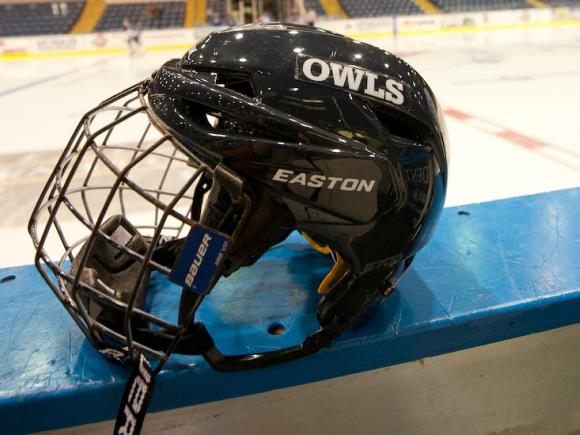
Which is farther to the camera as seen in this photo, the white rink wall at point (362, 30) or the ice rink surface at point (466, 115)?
the white rink wall at point (362, 30)

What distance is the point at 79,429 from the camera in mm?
653

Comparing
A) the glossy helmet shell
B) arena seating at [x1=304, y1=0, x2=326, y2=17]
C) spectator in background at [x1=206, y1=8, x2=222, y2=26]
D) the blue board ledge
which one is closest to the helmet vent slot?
the glossy helmet shell

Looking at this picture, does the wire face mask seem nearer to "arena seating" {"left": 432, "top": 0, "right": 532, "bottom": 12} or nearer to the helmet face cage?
the helmet face cage

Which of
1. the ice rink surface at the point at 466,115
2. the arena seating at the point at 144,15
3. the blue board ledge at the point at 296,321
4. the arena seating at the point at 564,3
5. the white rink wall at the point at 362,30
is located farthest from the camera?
the arena seating at the point at 144,15

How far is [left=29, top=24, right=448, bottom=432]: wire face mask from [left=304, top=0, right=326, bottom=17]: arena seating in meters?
9.32

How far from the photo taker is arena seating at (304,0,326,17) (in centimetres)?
927

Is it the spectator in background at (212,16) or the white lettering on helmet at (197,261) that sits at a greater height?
the white lettering on helmet at (197,261)

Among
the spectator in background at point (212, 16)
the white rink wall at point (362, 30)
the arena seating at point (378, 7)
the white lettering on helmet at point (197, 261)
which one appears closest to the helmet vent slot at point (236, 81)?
the white lettering on helmet at point (197, 261)

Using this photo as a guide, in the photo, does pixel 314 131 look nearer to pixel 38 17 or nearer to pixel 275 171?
pixel 275 171

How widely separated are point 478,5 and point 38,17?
825 cm

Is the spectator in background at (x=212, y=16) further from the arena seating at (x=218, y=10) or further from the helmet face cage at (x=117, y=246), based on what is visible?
the helmet face cage at (x=117, y=246)

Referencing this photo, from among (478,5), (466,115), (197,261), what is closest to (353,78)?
(197,261)

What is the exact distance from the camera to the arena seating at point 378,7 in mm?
9242

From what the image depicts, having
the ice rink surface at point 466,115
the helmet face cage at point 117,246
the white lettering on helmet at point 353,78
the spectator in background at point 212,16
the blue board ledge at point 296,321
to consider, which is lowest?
the spectator in background at point 212,16
